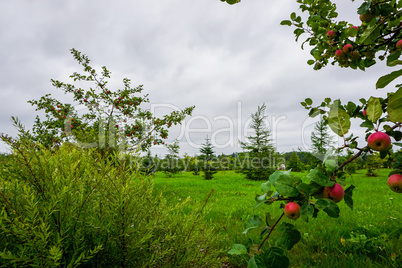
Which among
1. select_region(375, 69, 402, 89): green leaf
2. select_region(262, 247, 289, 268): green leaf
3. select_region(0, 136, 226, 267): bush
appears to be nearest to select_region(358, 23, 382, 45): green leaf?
select_region(375, 69, 402, 89): green leaf

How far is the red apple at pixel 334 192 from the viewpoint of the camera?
962 mm

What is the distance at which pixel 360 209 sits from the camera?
4980 mm

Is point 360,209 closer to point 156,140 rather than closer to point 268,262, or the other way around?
point 268,262

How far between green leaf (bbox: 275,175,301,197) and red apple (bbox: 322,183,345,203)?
0.12m

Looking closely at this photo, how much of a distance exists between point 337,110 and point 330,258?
2409 mm

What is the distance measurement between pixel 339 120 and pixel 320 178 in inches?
12.7

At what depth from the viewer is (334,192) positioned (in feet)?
3.18

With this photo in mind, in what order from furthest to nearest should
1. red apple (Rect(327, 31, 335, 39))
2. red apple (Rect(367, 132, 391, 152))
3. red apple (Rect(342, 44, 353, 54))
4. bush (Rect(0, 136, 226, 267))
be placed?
red apple (Rect(327, 31, 335, 39)), red apple (Rect(342, 44, 353, 54)), bush (Rect(0, 136, 226, 267)), red apple (Rect(367, 132, 391, 152))

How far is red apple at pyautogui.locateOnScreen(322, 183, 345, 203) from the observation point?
96 centimetres

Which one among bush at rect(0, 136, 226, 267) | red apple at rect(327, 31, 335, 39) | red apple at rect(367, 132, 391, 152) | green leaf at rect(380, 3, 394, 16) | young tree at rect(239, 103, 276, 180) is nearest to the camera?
Answer: red apple at rect(367, 132, 391, 152)

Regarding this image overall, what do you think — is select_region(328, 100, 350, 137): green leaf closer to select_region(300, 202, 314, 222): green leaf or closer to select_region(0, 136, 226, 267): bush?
select_region(300, 202, 314, 222): green leaf

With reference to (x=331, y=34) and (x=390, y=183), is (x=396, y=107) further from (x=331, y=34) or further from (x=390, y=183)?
(x=331, y=34)

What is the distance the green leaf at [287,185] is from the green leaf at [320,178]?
0.10 meters

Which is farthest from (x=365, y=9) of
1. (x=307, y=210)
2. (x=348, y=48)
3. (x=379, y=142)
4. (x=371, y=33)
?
(x=307, y=210)
